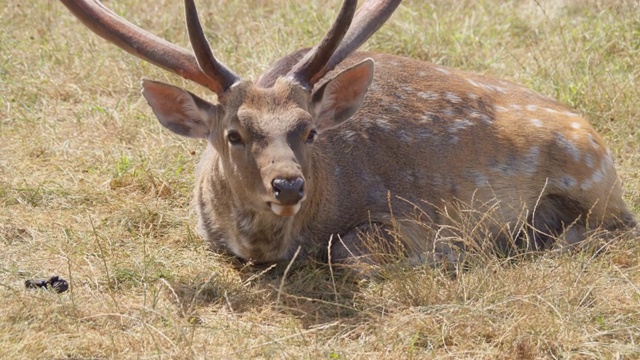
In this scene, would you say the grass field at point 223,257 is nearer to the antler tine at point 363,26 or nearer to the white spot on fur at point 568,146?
the white spot on fur at point 568,146

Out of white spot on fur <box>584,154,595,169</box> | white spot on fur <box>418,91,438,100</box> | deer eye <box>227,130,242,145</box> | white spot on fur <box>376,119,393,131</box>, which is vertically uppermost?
deer eye <box>227,130,242,145</box>

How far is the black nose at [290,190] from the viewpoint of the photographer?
508cm

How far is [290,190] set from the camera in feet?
16.7

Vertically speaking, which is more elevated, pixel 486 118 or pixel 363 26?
pixel 363 26

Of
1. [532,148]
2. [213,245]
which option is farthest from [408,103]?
[213,245]

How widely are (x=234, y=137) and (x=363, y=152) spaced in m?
0.99

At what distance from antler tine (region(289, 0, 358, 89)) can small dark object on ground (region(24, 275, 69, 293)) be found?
1.51 metres

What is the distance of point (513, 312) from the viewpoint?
16.3 feet

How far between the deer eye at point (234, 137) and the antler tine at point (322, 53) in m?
0.44

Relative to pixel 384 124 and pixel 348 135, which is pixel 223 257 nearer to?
pixel 348 135

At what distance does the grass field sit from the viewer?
4867mm

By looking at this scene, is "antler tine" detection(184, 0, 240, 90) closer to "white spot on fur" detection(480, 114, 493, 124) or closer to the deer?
the deer

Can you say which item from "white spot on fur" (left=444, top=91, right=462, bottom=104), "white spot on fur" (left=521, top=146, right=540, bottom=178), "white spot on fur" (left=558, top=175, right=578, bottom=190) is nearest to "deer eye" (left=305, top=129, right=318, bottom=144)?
"white spot on fur" (left=444, top=91, right=462, bottom=104)

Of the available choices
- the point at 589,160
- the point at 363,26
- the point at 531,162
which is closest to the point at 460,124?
the point at 531,162
